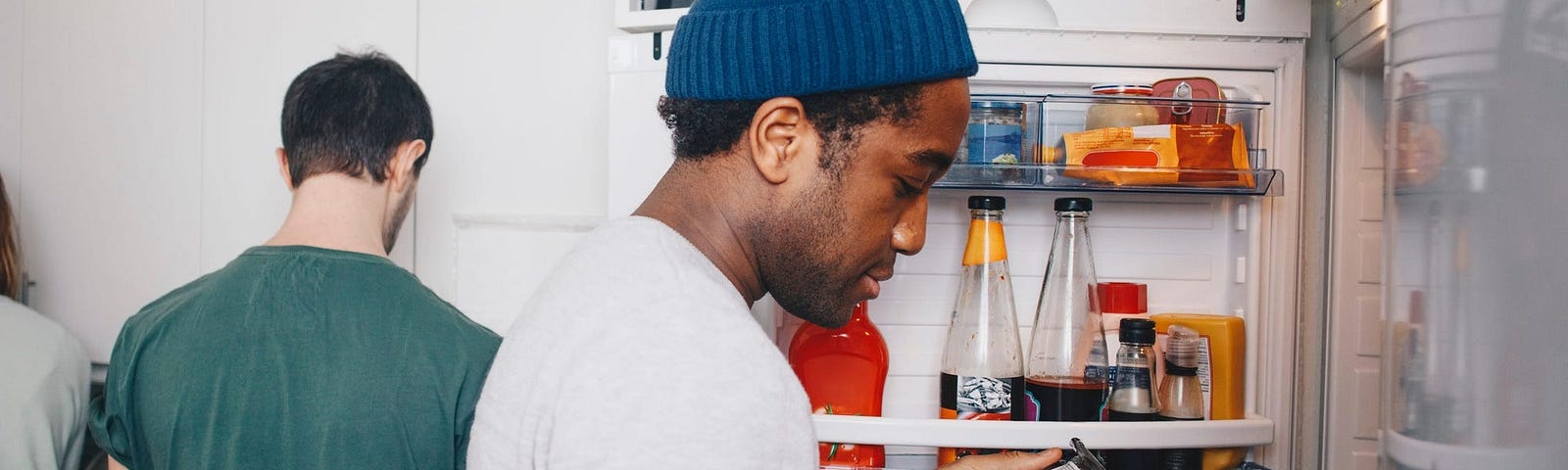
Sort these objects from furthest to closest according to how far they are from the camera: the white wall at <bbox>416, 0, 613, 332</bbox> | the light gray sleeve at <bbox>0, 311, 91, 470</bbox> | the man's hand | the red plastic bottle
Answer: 1. the white wall at <bbox>416, 0, 613, 332</bbox>
2. the light gray sleeve at <bbox>0, 311, 91, 470</bbox>
3. the red plastic bottle
4. the man's hand

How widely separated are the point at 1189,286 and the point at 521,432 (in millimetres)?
733

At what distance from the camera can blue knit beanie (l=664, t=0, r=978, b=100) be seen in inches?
21.9

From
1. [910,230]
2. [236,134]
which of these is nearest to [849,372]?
[910,230]

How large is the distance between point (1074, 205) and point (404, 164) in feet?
2.34

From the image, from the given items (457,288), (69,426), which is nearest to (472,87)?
(457,288)

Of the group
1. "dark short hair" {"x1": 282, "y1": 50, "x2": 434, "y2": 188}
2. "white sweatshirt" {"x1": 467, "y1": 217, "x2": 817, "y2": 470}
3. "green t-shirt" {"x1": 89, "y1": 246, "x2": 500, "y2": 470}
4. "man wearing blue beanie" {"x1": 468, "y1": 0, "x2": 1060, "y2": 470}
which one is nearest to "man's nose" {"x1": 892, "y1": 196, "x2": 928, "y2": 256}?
"man wearing blue beanie" {"x1": 468, "y1": 0, "x2": 1060, "y2": 470}

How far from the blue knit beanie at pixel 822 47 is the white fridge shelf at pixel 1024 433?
0.41 metres

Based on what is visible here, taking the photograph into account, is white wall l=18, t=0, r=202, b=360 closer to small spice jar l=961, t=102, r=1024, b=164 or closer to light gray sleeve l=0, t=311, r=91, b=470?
light gray sleeve l=0, t=311, r=91, b=470

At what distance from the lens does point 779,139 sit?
0.57 meters

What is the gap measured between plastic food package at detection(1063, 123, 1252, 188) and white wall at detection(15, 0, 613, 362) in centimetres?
80

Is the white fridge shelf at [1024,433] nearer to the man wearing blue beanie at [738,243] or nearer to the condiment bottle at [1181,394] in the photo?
the condiment bottle at [1181,394]

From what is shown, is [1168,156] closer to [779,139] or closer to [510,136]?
[779,139]

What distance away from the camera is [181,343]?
3.35 ft

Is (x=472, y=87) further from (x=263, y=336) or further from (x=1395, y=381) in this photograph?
(x=1395, y=381)
